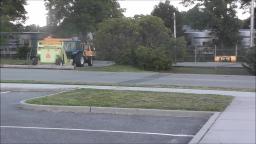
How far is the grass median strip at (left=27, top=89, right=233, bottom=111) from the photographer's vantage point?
13289mm

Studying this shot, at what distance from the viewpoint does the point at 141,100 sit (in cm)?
1440

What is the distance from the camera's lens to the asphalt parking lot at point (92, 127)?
31.1 ft

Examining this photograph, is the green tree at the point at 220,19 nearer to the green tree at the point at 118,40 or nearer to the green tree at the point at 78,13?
the green tree at the point at 78,13

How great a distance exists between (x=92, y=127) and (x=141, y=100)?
3.72m

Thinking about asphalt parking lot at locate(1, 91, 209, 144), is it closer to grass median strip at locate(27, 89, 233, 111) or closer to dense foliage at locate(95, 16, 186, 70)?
grass median strip at locate(27, 89, 233, 111)

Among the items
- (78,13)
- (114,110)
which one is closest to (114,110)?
(114,110)

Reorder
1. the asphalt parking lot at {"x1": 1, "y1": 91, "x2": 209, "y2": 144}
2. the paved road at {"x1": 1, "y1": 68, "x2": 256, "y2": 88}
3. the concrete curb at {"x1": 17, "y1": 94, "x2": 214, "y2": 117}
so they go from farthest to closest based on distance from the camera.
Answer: the paved road at {"x1": 1, "y1": 68, "x2": 256, "y2": 88} → the concrete curb at {"x1": 17, "y1": 94, "x2": 214, "y2": 117} → the asphalt parking lot at {"x1": 1, "y1": 91, "x2": 209, "y2": 144}

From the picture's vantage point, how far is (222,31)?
199ft

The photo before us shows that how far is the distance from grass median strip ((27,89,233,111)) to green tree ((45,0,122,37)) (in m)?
33.9

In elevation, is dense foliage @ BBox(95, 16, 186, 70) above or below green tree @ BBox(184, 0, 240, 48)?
below

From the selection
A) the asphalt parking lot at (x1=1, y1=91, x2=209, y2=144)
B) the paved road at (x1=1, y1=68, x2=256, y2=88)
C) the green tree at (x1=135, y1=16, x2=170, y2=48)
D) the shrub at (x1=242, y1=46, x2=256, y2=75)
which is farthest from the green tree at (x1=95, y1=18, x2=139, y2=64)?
the asphalt parking lot at (x1=1, y1=91, x2=209, y2=144)

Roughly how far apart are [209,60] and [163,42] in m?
15.1

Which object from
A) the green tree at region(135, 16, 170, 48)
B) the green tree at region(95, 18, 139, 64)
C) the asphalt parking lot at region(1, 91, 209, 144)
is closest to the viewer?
the asphalt parking lot at region(1, 91, 209, 144)

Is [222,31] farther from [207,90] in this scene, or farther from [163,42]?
[207,90]
